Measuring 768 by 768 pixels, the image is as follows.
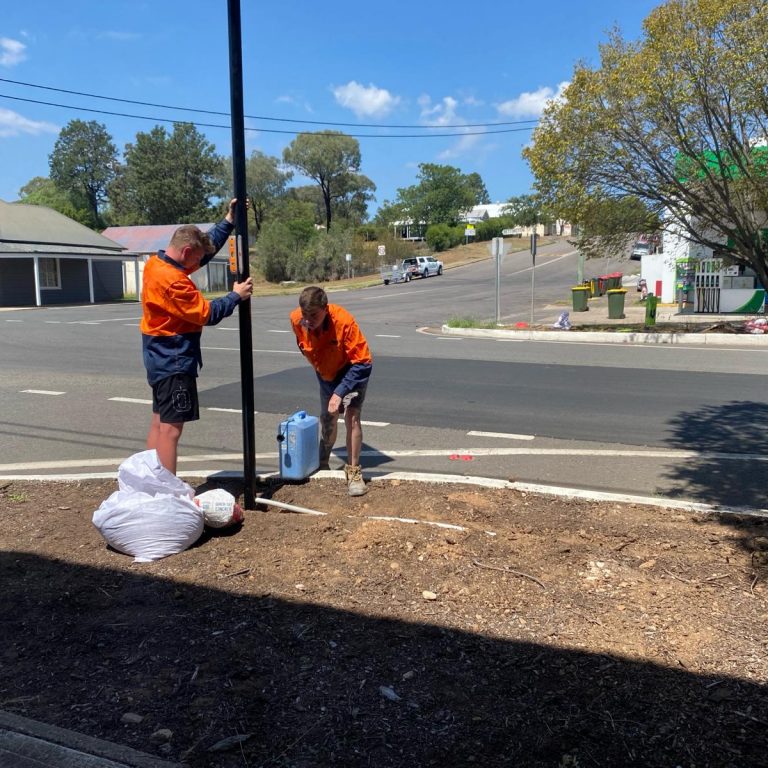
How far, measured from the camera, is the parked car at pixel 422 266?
5654cm

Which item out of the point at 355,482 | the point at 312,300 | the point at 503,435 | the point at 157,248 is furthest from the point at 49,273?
the point at 355,482

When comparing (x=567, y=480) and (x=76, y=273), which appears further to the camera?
(x=76, y=273)

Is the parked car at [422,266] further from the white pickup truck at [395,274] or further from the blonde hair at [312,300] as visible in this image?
the blonde hair at [312,300]

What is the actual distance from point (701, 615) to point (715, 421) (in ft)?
17.7

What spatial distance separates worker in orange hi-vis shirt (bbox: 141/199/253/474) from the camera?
4285mm

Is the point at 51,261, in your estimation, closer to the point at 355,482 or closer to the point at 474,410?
the point at 474,410

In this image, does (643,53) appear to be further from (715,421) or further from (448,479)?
(448,479)

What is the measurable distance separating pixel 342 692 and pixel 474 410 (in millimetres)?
6259

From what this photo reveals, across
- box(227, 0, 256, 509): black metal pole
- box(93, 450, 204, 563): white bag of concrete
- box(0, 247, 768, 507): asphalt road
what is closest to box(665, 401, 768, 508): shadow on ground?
box(0, 247, 768, 507): asphalt road

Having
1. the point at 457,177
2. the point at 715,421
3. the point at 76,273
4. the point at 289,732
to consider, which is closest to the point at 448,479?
the point at 289,732

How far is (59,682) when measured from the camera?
295 centimetres

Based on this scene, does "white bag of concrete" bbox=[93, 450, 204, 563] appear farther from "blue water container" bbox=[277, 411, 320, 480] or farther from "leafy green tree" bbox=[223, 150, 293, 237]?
"leafy green tree" bbox=[223, 150, 293, 237]

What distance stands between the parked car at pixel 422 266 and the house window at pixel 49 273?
25283 millimetres

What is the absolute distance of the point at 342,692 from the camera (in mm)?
2836
